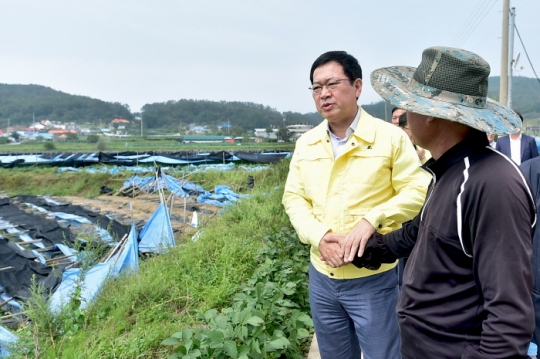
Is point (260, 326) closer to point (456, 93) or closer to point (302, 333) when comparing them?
point (302, 333)

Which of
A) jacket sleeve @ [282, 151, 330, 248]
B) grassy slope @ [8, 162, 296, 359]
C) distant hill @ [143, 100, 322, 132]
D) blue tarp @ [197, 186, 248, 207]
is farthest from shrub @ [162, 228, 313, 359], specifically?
distant hill @ [143, 100, 322, 132]

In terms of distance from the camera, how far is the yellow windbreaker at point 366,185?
1596mm

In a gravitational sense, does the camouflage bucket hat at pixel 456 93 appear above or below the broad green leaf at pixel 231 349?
above

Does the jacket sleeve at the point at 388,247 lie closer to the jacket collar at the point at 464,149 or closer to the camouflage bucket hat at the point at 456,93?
the jacket collar at the point at 464,149

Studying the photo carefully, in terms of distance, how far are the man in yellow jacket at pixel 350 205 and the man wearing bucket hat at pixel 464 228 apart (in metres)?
0.43

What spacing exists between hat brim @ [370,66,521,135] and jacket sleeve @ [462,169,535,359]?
0.52 feet

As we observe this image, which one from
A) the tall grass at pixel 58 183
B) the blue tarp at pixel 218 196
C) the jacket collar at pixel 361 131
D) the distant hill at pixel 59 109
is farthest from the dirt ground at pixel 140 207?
the distant hill at pixel 59 109

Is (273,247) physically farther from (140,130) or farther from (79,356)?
(140,130)

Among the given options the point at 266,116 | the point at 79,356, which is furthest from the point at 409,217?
the point at 266,116

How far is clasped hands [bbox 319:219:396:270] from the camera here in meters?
1.48

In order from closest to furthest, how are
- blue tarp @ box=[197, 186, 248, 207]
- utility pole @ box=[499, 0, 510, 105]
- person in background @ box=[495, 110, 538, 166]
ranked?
person in background @ box=[495, 110, 538, 166] < utility pole @ box=[499, 0, 510, 105] < blue tarp @ box=[197, 186, 248, 207]

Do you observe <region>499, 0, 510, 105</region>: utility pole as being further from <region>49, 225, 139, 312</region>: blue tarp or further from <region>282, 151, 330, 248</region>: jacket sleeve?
<region>282, 151, 330, 248</region>: jacket sleeve

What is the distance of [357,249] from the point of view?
4.90 feet

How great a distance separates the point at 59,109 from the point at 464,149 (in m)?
69.2
